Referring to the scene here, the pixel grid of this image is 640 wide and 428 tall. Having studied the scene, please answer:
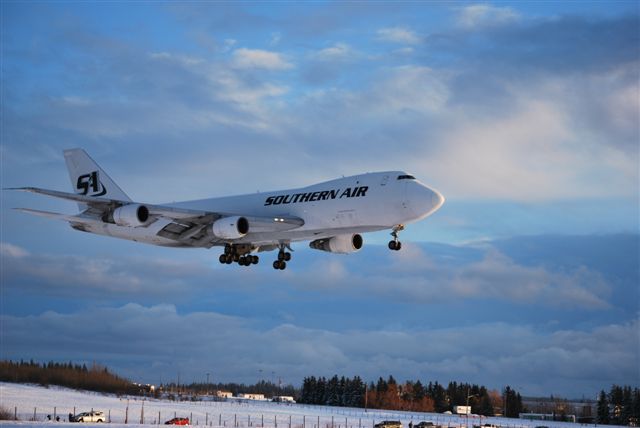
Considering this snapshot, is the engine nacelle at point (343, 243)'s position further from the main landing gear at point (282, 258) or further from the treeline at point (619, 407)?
the treeline at point (619, 407)

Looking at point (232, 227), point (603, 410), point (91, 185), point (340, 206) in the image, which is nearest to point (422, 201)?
point (340, 206)

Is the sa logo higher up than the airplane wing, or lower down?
higher up

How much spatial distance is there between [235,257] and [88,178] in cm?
1939

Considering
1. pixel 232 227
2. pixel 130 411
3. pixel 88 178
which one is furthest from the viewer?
pixel 130 411

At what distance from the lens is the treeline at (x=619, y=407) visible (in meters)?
148

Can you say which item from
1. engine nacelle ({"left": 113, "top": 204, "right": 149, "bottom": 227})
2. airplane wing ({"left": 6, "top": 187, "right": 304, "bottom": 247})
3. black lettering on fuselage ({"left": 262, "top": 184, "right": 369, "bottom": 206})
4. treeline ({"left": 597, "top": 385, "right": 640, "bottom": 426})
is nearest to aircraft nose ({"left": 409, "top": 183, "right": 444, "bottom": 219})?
black lettering on fuselage ({"left": 262, "top": 184, "right": 369, "bottom": 206})

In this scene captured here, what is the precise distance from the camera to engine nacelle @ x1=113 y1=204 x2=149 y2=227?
2404 inches

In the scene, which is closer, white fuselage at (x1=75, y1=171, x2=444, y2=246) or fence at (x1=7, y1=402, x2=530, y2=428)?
white fuselage at (x1=75, y1=171, x2=444, y2=246)

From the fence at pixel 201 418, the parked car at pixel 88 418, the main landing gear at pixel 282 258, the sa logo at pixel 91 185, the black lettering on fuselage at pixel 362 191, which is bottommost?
the fence at pixel 201 418

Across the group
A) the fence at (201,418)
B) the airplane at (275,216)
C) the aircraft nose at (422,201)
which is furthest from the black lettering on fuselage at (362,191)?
the fence at (201,418)

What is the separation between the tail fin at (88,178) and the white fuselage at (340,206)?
9286 mm

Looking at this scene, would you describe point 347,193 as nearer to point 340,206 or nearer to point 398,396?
point 340,206

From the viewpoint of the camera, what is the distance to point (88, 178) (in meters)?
77.8

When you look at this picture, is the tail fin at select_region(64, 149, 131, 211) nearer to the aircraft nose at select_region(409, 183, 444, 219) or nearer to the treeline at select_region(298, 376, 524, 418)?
the aircraft nose at select_region(409, 183, 444, 219)
